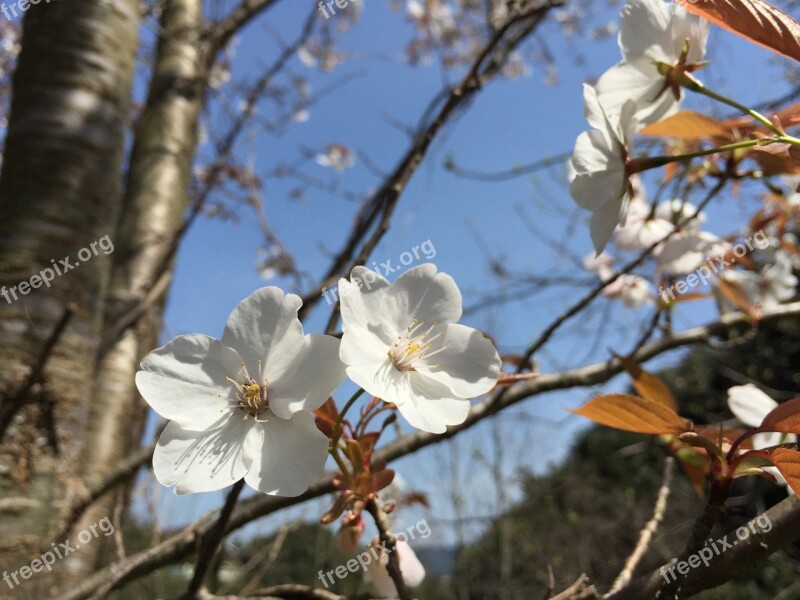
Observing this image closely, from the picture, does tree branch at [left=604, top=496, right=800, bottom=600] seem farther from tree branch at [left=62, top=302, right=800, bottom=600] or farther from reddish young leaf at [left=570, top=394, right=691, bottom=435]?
tree branch at [left=62, top=302, right=800, bottom=600]

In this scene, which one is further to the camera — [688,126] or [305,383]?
[688,126]

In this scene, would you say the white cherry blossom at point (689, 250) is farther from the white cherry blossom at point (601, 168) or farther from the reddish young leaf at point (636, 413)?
the reddish young leaf at point (636, 413)

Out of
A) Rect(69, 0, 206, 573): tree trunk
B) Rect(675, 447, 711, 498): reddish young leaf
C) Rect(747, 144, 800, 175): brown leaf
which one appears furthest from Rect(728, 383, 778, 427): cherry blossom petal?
Rect(69, 0, 206, 573): tree trunk

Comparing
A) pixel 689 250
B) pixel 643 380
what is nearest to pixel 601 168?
pixel 643 380

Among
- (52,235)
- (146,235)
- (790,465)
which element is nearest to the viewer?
(790,465)

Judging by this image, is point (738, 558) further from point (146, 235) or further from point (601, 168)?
point (146, 235)

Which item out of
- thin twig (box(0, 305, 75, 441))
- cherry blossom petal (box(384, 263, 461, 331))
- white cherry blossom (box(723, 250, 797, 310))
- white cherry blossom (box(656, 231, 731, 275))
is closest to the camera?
cherry blossom petal (box(384, 263, 461, 331))
